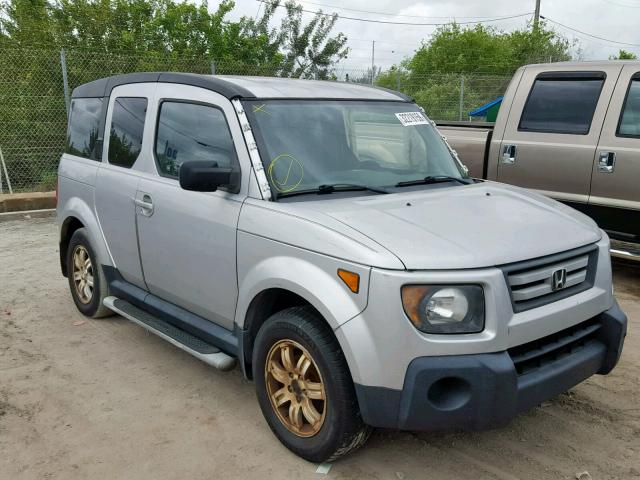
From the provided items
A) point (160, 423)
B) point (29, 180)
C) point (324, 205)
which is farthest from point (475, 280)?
point (29, 180)

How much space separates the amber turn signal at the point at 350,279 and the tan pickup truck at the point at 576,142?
3.97 metres

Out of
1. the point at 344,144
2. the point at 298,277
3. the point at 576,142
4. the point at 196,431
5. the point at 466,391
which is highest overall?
the point at 344,144

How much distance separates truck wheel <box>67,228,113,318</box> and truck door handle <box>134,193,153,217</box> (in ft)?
3.17

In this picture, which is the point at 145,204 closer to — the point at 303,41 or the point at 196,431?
the point at 196,431

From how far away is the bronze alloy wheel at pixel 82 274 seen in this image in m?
5.07

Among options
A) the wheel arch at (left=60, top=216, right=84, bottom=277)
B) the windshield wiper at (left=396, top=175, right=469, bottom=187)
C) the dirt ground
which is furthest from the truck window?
the wheel arch at (left=60, top=216, right=84, bottom=277)

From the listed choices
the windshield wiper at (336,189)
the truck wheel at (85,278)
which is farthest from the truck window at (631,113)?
the truck wheel at (85,278)

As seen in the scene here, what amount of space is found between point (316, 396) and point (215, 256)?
0.99 meters

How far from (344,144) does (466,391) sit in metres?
1.66

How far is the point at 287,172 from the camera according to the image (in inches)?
132

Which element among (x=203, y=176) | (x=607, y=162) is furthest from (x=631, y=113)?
(x=203, y=176)

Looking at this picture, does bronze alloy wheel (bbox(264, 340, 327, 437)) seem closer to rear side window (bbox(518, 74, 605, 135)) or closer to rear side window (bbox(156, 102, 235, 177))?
rear side window (bbox(156, 102, 235, 177))

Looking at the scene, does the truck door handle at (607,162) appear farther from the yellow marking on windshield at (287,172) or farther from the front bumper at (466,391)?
the yellow marking on windshield at (287,172)

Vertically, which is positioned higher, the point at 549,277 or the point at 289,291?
the point at 549,277
